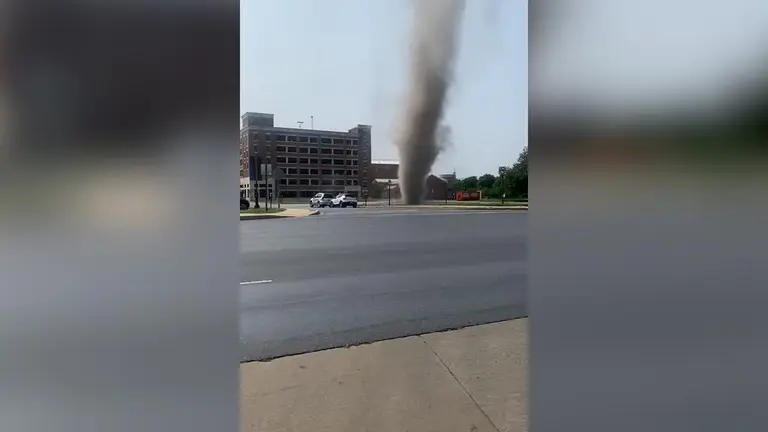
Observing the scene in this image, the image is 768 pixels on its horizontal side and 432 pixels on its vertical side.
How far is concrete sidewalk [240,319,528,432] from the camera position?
1.51 metres

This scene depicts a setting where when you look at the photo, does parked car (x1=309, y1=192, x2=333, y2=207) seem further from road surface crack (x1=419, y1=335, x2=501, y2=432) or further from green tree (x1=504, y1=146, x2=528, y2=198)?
road surface crack (x1=419, y1=335, x2=501, y2=432)

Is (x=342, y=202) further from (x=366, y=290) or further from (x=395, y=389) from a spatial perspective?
(x=395, y=389)

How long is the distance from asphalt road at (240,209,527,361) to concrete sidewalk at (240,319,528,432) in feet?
0.89

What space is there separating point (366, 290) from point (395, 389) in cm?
197

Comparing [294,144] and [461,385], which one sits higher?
[294,144]

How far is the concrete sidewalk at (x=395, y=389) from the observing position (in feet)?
4.95

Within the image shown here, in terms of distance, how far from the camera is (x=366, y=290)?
146 inches

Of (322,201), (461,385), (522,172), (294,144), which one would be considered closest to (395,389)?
(461,385)

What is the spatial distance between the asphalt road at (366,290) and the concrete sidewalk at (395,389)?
0.27m

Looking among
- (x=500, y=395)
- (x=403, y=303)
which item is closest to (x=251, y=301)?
(x=403, y=303)

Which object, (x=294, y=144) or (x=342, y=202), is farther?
(x=342, y=202)

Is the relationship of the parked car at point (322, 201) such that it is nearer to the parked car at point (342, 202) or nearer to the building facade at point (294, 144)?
the parked car at point (342, 202)

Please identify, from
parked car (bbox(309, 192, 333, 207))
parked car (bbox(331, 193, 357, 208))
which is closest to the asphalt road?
parked car (bbox(309, 192, 333, 207))
